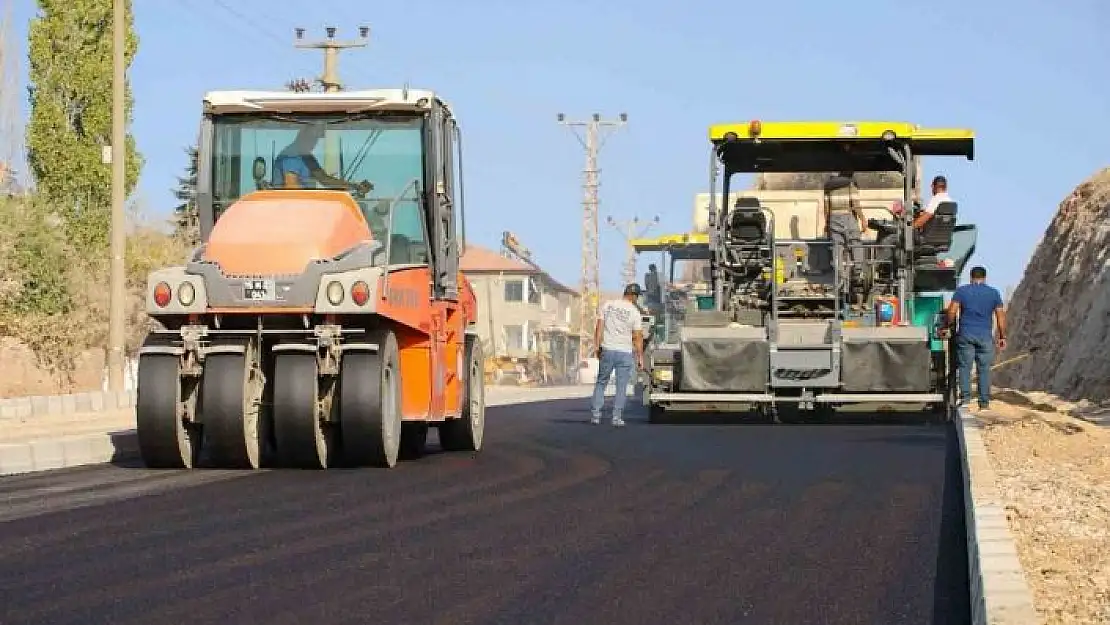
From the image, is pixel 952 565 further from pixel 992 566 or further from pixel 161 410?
pixel 161 410

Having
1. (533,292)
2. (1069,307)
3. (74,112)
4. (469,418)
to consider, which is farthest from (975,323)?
(533,292)

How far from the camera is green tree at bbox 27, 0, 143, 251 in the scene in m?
34.9

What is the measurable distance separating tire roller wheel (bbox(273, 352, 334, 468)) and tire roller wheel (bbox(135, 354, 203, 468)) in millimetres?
693

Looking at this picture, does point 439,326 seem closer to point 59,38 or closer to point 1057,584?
point 1057,584

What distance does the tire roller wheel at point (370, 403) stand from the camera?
12.7 m

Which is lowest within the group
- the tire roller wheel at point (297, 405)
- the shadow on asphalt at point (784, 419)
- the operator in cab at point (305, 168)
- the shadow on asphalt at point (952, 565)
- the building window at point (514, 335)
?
the building window at point (514, 335)

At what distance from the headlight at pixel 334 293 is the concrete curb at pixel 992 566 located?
4574 mm

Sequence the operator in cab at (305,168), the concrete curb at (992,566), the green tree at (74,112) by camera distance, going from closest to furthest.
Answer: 1. the concrete curb at (992,566)
2. the operator in cab at (305,168)
3. the green tree at (74,112)

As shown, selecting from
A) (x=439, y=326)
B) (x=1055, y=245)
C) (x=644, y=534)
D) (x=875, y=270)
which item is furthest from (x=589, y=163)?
(x=644, y=534)

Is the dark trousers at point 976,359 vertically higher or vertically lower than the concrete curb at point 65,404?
higher

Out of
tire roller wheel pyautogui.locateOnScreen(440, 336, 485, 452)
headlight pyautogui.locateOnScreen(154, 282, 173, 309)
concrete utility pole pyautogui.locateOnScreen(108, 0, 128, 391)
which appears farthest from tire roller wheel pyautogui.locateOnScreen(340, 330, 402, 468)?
concrete utility pole pyautogui.locateOnScreen(108, 0, 128, 391)

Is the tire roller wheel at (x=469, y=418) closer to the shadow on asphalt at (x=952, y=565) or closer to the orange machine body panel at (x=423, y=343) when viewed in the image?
the orange machine body panel at (x=423, y=343)

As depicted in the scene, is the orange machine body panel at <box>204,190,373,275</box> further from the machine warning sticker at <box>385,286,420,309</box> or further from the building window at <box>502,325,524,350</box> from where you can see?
the building window at <box>502,325,524,350</box>

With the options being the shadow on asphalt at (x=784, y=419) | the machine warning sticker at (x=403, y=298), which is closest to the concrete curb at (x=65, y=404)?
the shadow on asphalt at (x=784, y=419)
